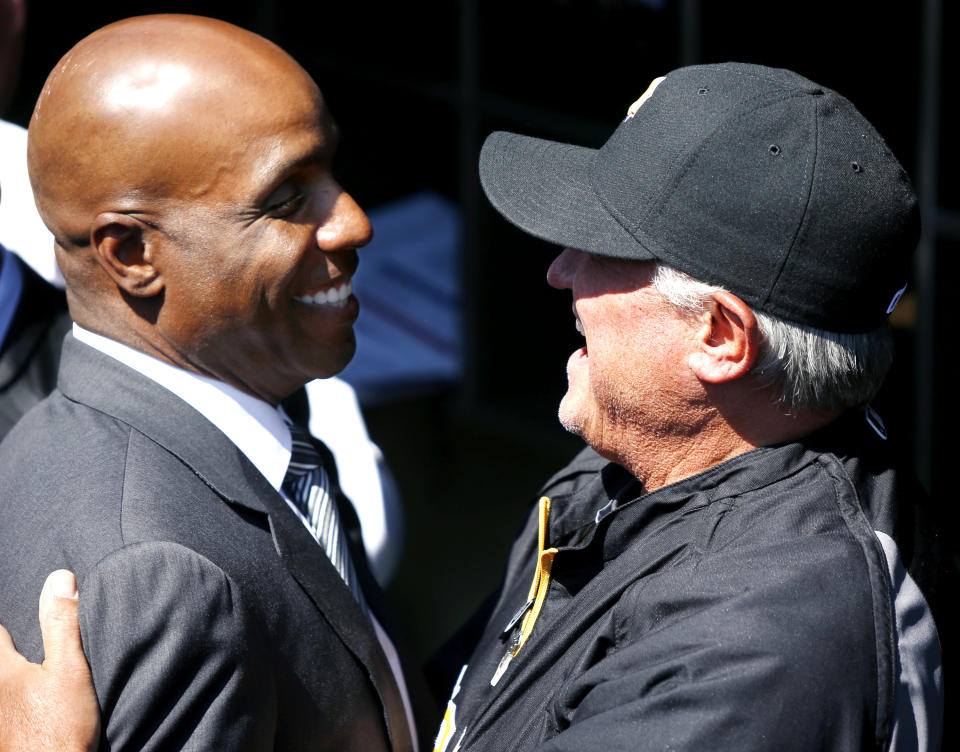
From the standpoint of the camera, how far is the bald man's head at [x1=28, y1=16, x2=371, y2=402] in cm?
168

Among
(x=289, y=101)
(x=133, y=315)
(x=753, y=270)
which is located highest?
(x=289, y=101)

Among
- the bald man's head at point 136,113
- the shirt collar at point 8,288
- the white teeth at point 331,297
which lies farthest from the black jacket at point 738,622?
the shirt collar at point 8,288

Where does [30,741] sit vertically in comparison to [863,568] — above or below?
below

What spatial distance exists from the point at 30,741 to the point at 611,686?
76 cm

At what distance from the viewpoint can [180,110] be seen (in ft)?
5.48

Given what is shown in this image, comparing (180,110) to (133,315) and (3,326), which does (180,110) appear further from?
(3,326)

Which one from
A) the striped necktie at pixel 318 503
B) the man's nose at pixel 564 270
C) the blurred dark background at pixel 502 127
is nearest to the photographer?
the man's nose at pixel 564 270

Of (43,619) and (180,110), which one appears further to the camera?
(180,110)

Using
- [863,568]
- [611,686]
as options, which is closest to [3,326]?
[611,686]

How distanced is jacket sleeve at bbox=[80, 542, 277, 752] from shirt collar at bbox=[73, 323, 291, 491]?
12.9 inches

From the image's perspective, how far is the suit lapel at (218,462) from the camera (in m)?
1.75

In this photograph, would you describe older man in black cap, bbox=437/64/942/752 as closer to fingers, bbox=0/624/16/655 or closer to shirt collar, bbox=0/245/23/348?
fingers, bbox=0/624/16/655

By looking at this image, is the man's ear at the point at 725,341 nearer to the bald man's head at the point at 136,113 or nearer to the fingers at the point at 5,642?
the bald man's head at the point at 136,113

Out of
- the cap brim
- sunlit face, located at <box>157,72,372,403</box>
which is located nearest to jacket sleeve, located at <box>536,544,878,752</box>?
the cap brim
